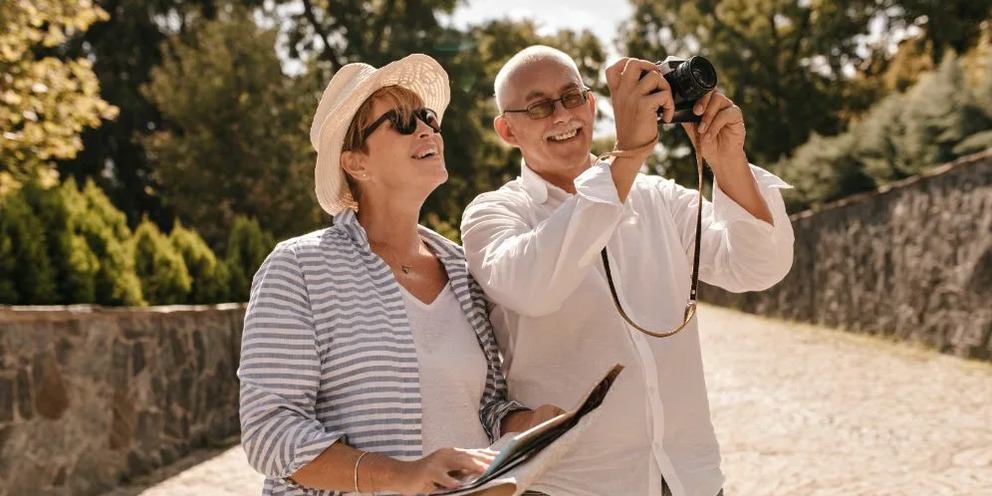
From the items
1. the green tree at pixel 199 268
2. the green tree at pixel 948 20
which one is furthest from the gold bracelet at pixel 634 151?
the green tree at pixel 948 20

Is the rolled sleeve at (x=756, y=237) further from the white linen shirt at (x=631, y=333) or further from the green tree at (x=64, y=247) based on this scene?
the green tree at (x=64, y=247)

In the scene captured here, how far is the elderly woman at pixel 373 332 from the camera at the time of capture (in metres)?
2.05

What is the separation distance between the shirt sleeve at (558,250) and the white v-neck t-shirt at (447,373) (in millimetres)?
168

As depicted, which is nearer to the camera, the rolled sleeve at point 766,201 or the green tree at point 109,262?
the rolled sleeve at point 766,201

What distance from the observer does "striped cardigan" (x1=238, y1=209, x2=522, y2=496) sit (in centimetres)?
208

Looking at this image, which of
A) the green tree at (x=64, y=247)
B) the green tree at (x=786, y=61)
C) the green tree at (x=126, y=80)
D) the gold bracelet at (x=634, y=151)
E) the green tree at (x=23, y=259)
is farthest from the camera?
the green tree at (x=786, y=61)

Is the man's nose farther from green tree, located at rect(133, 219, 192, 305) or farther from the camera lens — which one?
green tree, located at rect(133, 219, 192, 305)

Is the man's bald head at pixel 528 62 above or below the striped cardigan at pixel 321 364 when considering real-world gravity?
above

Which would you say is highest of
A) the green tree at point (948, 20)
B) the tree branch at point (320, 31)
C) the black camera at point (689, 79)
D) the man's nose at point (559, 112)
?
the green tree at point (948, 20)

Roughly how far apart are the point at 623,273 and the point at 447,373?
54 cm

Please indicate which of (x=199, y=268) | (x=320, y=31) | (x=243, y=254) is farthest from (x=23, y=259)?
(x=320, y=31)

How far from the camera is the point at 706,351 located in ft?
44.3

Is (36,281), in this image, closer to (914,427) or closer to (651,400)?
(651,400)

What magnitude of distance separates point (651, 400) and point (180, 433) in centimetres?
701
